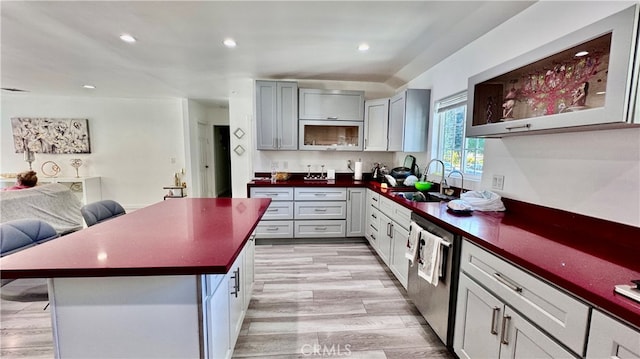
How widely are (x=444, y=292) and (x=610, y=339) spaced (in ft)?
3.01

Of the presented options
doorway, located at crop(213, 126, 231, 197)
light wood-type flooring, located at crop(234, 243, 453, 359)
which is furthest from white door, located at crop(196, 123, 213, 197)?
light wood-type flooring, located at crop(234, 243, 453, 359)

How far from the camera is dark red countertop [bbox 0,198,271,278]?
1.00 m

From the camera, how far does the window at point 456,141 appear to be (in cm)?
248

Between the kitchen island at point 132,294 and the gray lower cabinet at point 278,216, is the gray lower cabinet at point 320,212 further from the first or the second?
the kitchen island at point 132,294

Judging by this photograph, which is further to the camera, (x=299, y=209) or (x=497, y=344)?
(x=299, y=209)

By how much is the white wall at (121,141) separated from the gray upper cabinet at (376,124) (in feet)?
13.9

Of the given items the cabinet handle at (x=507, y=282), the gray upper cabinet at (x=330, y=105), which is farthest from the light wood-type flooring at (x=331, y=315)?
the gray upper cabinet at (x=330, y=105)

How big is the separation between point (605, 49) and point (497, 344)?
1.49m

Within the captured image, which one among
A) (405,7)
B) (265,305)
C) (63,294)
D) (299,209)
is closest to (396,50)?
(405,7)

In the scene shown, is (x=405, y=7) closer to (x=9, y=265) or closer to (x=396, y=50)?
(x=396, y=50)

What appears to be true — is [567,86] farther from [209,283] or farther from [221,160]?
[221,160]

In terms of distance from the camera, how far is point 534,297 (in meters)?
1.07

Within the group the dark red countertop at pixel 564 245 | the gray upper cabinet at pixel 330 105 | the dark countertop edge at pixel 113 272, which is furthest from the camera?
the gray upper cabinet at pixel 330 105

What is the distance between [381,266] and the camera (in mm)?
3027
